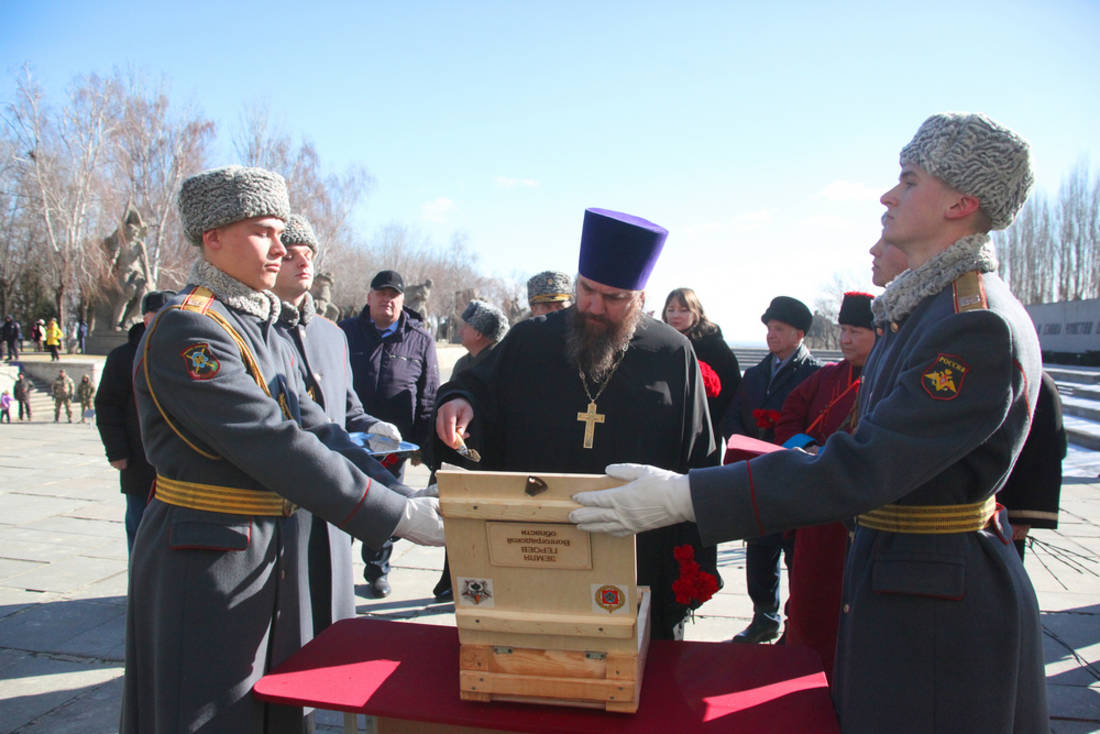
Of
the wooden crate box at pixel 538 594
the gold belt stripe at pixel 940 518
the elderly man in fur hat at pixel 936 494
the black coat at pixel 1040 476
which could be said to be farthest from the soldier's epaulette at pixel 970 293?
the black coat at pixel 1040 476

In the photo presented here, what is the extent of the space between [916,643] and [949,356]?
0.65 meters

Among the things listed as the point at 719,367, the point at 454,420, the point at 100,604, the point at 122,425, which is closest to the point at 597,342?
the point at 454,420

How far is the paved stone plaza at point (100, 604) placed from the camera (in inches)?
140

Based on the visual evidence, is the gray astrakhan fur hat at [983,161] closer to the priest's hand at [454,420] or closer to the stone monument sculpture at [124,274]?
the priest's hand at [454,420]

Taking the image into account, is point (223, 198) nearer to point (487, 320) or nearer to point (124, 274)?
point (487, 320)

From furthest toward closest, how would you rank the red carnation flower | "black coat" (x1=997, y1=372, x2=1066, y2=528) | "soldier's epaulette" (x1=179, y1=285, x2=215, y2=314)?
1. the red carnation flower
2. "black coat" (x1=997, y1=372, x2=1066, y2=528)
3. "soldier's epaulette" (x1=179, y1=285, x2=215, y2=314)

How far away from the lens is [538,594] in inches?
66.6

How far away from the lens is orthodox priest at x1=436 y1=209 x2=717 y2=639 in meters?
2.71

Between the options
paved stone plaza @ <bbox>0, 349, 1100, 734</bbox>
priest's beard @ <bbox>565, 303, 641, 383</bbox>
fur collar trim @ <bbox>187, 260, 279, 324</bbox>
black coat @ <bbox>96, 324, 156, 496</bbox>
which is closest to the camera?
fur collar trim @ <bbox>187, 260, 279, 324</bbox>

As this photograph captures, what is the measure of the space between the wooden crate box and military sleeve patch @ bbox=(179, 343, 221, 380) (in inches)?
31.5

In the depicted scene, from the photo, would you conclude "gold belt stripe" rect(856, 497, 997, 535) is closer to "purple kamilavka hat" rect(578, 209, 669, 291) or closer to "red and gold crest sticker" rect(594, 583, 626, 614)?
"red and gold crest sticker" rect(594, 583, 626, 614)

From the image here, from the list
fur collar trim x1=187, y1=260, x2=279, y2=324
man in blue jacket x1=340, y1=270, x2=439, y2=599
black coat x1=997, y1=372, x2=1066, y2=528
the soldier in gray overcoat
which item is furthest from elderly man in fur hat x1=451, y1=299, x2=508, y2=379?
black coat x1=997, y1=372, x2=1066, y2=528

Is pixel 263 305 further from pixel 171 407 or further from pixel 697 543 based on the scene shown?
pixel 697 543

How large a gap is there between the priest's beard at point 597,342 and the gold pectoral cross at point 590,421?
0.45 ft
